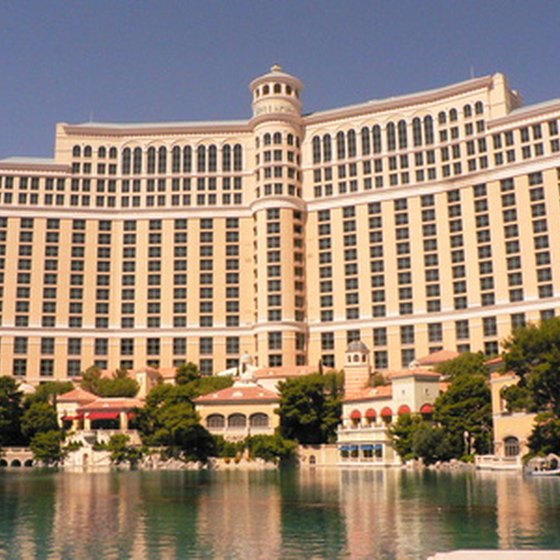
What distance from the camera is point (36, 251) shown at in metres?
151

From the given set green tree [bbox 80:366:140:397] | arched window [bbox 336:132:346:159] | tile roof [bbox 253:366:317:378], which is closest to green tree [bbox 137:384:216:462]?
green tree [bbox 80:366:140:397]

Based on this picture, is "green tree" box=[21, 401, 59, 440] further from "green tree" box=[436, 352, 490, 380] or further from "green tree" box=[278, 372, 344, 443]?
"green tree" box=[436, 352, 490, 380]

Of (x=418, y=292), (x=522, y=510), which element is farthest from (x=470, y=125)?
(x=522, y=510)

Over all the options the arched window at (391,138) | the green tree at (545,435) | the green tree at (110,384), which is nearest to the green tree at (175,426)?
the green tree at (110,384)

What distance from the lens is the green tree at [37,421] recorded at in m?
114

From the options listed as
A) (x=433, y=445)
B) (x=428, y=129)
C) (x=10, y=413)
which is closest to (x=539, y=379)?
(x=433, y=445)

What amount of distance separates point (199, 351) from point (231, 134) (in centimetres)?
4198

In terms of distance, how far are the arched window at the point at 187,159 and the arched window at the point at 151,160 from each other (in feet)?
19.4

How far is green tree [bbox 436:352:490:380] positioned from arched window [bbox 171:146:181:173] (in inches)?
2728

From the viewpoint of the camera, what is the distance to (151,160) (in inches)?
6196

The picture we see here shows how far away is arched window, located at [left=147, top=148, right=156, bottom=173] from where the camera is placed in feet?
515

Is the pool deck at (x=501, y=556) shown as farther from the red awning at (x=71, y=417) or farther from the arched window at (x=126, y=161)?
the arched window at (x=126, y=161)

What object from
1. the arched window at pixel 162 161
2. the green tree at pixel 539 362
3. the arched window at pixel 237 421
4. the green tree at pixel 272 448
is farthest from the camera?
the arched window at pixel 162 161

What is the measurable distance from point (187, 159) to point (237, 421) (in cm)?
6293
